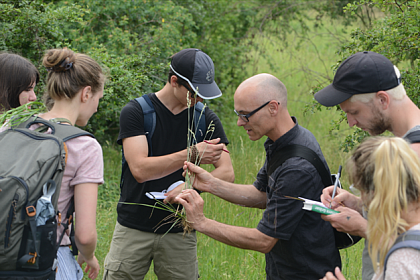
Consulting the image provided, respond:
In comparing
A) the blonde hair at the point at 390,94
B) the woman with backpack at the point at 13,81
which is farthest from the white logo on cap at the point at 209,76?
the woman with backpack at the point at 13,81

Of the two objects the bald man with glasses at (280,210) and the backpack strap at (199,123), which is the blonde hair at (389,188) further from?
the backpack strap at (199,123)

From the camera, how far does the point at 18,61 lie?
275cm

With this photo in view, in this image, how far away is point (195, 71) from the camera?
2.91 meters

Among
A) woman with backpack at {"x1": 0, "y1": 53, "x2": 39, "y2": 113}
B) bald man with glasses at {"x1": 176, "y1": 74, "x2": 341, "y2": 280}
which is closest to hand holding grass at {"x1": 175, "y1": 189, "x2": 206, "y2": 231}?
bald man with glasses at {"x1": 176, "y1": 74, "x2": 341, "y2": 280}

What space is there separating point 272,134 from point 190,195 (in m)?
0.64

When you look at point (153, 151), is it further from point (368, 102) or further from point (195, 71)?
point (368, 102)

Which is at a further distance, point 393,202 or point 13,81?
point 13,81

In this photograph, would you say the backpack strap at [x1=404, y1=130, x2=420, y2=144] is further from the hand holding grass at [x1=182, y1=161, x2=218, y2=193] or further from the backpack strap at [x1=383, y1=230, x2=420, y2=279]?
the hand holding grass at [x1=182, y1=161, x2=218, y2=193]

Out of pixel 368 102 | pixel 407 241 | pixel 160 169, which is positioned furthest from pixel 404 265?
pixel 160 169

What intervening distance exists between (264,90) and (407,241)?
4.11ft

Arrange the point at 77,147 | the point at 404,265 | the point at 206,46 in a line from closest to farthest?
the point at 404,265 → the point at 77,147 → the point at 206,46

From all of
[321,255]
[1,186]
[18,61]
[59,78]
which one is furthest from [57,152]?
[321,255]

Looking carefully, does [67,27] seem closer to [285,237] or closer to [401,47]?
[401,47]

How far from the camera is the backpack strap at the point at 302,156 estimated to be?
2234 mm
